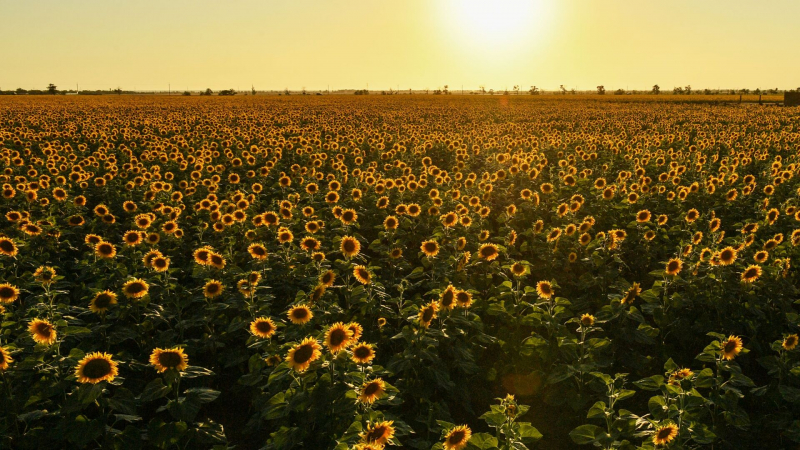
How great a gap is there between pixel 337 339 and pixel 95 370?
181cm

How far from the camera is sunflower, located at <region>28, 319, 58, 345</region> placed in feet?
12.6

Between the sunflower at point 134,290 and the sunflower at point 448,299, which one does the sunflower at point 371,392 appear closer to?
the sunflower at point 448,299

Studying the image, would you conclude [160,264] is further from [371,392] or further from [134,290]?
[371,392]

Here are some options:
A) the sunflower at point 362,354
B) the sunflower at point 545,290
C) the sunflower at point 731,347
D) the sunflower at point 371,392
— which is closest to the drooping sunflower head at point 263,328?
the sunflower at point 362,354

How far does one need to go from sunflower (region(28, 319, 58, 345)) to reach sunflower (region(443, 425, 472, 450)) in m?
3.33

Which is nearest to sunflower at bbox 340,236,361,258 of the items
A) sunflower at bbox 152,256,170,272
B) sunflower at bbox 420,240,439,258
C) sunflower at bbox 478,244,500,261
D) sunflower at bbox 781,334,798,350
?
sunflower at bbox 420,240,439,258

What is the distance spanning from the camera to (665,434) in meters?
3.10

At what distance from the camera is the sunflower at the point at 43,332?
384 centimetres

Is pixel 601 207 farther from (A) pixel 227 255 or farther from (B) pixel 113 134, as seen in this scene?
(B) pixel 113 134

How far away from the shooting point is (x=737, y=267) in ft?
20.2

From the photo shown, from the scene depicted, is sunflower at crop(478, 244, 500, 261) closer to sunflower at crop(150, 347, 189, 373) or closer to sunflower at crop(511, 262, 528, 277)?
sunflower at crop(511, 262, 528, 277)

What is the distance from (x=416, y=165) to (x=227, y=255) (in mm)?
10178

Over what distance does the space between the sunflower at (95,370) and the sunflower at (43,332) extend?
0.57m

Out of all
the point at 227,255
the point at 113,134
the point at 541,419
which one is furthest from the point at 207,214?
the point at 113,134
